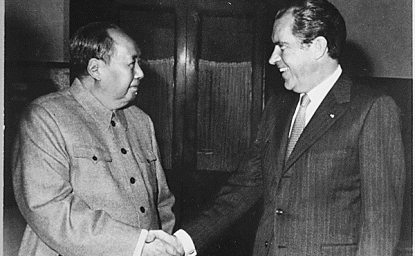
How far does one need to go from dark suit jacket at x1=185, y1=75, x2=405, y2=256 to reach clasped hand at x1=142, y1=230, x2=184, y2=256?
275mm

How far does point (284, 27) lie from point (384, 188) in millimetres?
564

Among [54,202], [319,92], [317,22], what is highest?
[317,22]

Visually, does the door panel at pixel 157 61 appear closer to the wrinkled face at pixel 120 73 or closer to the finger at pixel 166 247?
the wrinkled face at pixel 120 73

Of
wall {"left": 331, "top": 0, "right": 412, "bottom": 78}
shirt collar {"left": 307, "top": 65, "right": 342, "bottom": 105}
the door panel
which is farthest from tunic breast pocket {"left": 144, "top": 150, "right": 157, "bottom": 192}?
wall {"left": 331, "top": 0, "right": 412, "bottom": 78}

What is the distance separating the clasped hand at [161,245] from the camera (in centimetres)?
151

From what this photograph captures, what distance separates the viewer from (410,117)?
154 centimetres

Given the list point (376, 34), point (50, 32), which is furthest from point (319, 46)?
point (376, 34)

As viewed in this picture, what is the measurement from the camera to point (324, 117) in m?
1.45

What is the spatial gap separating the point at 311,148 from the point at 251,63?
176 centimetres

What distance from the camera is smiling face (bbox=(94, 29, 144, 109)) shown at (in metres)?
1.53

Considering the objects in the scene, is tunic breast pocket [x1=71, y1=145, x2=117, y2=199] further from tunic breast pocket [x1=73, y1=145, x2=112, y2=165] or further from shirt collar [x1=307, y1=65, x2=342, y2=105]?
shirt collar [x1=307, y1=65, x2=342, y2=105]

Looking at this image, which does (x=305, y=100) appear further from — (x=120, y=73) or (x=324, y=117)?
(x=120, y=73)

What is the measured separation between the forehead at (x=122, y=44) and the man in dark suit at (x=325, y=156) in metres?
0.46

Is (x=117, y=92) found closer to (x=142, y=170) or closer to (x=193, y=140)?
(x=142, y=170)
